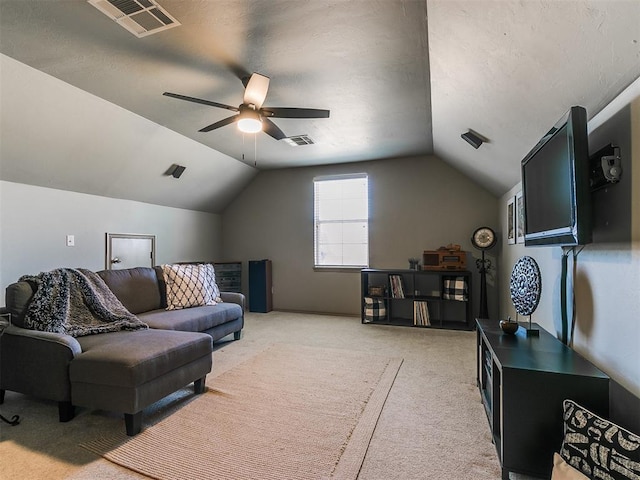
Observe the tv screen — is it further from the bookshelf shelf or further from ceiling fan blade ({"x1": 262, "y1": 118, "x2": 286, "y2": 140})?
the bookshelf shelf

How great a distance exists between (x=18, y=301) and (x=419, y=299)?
167 inches

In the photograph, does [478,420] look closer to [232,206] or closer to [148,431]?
[148,431]

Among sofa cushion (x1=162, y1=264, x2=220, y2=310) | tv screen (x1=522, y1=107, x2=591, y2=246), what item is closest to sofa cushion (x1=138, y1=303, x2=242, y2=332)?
sofa cushion (x1=162, y1=264, x2=220, y2=310)

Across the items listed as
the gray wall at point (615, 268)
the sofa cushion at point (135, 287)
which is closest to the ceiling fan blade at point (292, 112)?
the gray wall at point (615, 268)

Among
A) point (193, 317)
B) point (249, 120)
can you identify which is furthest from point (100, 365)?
point (249, 120)

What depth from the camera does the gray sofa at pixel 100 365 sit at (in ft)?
6.41

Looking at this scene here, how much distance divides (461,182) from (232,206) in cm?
398

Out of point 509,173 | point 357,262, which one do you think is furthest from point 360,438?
point 357,262

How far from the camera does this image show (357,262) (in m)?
5.45

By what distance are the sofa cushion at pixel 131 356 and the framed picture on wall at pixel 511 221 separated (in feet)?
11.0

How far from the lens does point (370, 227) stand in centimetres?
532

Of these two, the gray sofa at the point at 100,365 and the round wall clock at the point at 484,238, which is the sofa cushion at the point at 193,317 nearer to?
the gray sofa at the point at 100,365

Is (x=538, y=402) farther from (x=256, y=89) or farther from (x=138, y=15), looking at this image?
(x=138, y=15)

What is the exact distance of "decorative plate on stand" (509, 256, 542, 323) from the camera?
7.02ft
